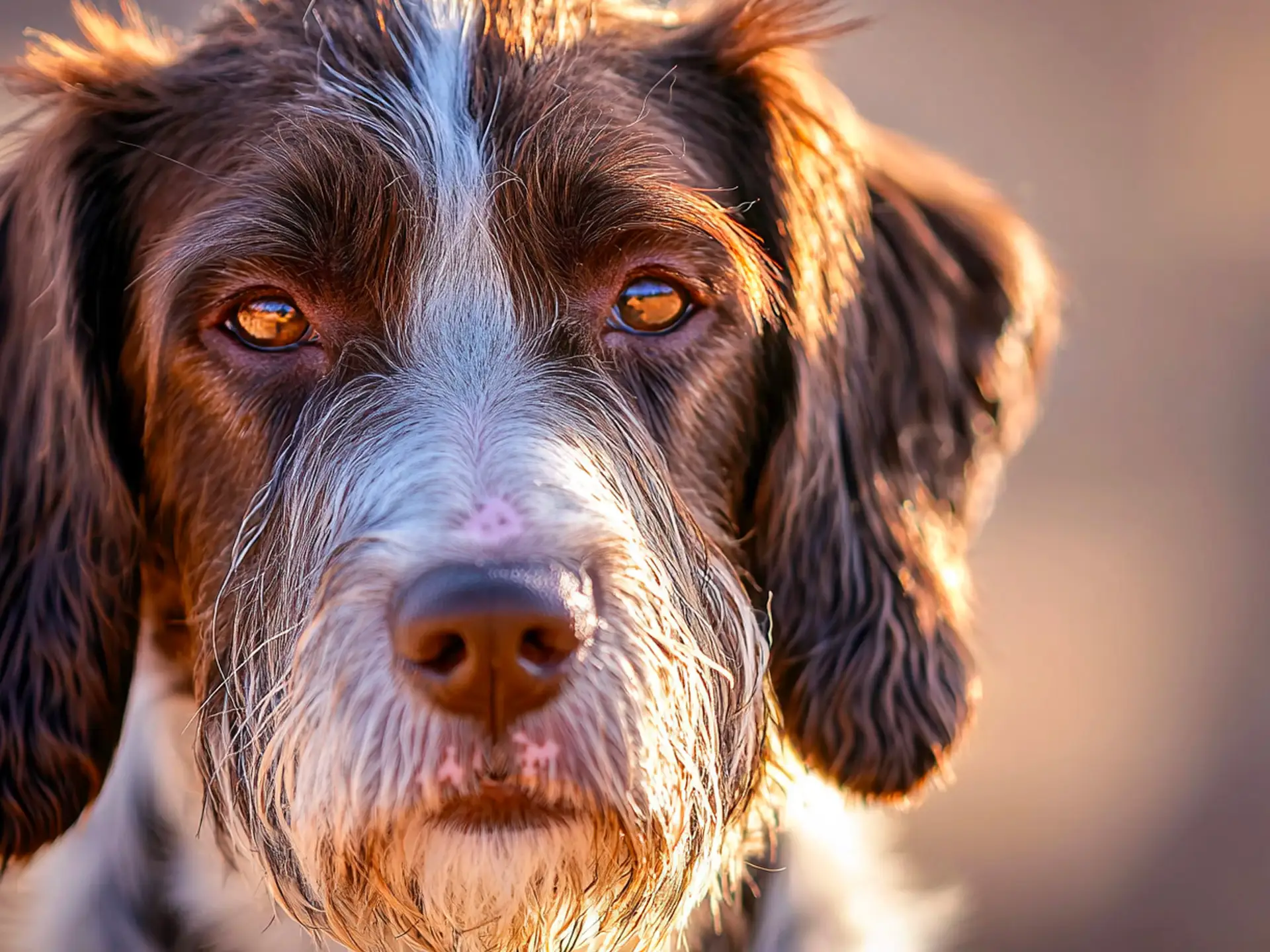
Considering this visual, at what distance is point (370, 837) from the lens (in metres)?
1.74

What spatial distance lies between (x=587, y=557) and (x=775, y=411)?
2.02 feet

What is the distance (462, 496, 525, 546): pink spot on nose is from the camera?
166 cm

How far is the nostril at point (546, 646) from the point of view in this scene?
5.24 ft

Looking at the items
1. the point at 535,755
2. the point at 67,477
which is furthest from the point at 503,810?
the point at 67,477

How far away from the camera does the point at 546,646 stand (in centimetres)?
161

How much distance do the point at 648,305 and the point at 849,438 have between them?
463mm

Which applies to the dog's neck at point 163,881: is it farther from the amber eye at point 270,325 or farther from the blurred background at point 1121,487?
the blurred background at point 1121,487

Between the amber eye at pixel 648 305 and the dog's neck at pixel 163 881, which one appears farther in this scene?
the dog's neck at pixel 163 881

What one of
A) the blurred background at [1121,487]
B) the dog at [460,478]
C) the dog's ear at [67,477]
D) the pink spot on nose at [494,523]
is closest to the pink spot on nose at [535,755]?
the dog at [460,478]

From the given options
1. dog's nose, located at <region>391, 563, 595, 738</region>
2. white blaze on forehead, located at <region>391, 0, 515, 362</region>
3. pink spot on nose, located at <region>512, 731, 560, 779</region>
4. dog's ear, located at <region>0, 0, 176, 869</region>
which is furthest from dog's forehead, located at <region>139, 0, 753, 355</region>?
pink spot on nose, located at <region>512, 731, 560, 779</region>

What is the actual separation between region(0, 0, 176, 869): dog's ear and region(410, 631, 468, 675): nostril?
77 centimetres

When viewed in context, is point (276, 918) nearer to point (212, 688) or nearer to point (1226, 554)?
point (212, 688)

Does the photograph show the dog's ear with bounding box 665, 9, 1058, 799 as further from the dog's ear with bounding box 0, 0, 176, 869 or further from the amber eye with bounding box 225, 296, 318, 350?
the dog's ear with bounding box 0, 0, 176, 869

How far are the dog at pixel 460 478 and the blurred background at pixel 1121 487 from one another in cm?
185
